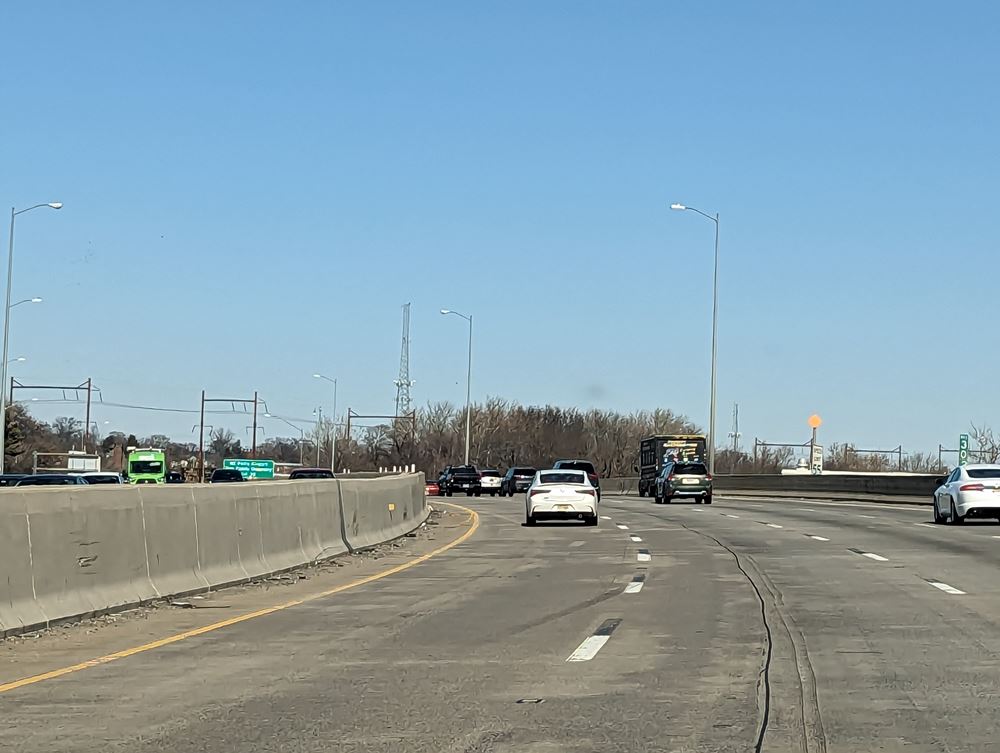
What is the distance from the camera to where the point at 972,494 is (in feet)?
111

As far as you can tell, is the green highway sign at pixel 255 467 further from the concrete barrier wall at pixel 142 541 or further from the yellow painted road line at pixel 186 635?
the yellow painted road line at pixel 186 635

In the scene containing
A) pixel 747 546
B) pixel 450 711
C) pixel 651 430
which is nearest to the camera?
pixel 450 711

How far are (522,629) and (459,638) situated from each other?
90 cm

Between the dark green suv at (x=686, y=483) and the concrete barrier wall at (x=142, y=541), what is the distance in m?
34.0

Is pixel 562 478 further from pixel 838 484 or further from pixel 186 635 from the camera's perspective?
pixel 838 484

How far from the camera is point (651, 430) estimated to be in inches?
6688

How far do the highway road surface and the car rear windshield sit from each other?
53.0ft

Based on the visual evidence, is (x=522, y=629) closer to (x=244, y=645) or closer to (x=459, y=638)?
(x=459, y=638)

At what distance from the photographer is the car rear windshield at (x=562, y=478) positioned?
3678cm

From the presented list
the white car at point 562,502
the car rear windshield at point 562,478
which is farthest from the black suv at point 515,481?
the white car at point 562,502

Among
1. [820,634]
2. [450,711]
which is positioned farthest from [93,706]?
[820,634]

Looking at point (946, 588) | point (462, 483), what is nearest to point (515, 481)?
point (462, 483)

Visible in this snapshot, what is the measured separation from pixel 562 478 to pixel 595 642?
24687 mm

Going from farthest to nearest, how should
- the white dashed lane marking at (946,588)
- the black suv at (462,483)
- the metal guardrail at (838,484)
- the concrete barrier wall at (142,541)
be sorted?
the black suv at (462,483) < the metal guardrail at (838,484) < the white dashed lane marking at (946,588) < the concrete barrier wall at (142,541)
